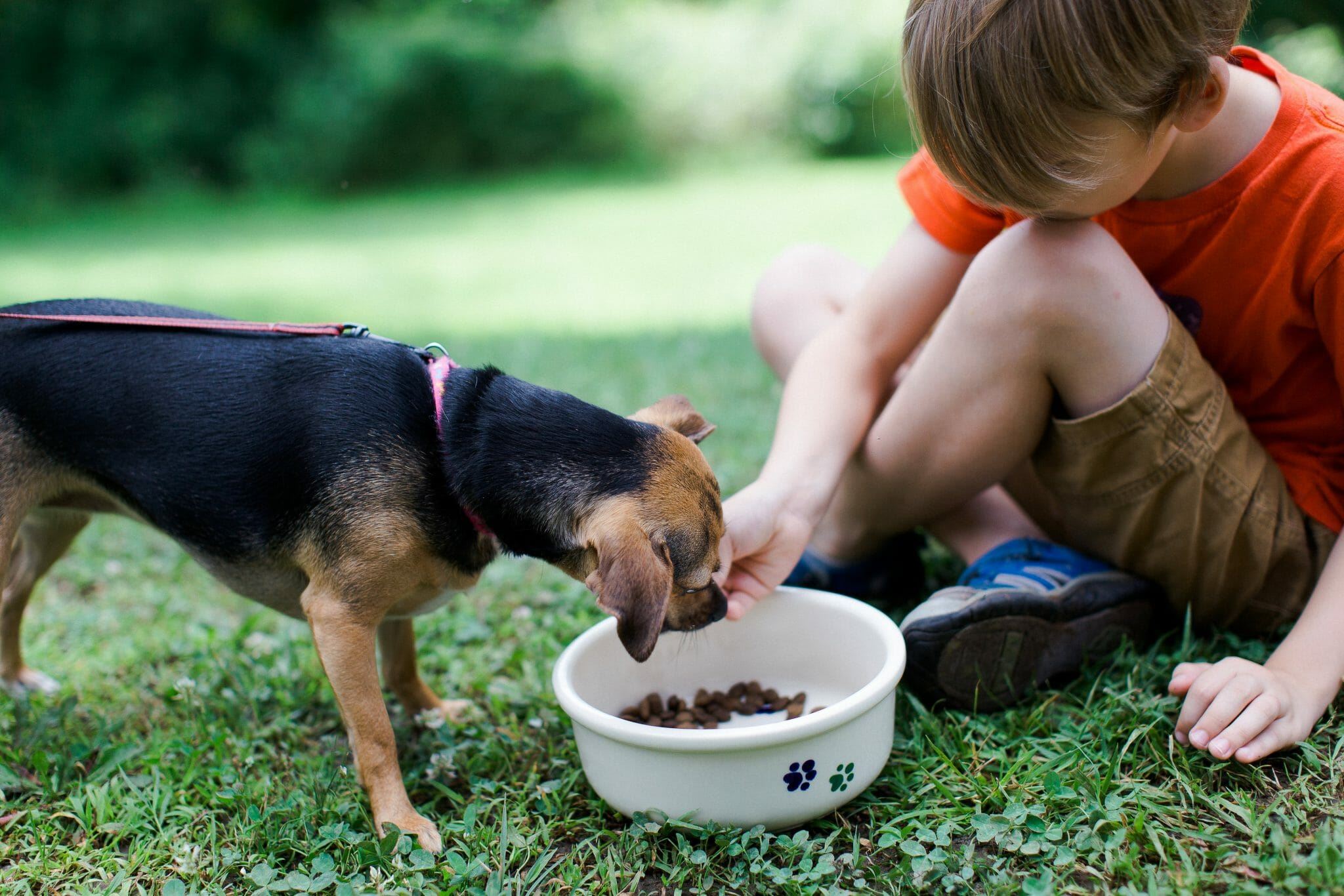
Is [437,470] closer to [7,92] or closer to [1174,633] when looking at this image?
[1174,633]

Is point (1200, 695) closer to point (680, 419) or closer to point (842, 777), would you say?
point (842, 777)

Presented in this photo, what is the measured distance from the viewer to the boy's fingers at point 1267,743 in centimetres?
213

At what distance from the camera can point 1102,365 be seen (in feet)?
7.83

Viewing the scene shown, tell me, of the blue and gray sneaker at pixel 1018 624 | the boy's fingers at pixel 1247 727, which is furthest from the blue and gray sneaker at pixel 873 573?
the boy's fingers at pixel 1247 727

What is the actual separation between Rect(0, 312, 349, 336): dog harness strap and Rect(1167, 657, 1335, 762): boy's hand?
2.11 meters

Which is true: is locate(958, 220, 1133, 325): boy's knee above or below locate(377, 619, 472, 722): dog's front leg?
above

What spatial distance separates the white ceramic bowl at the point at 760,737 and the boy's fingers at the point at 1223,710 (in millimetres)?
589

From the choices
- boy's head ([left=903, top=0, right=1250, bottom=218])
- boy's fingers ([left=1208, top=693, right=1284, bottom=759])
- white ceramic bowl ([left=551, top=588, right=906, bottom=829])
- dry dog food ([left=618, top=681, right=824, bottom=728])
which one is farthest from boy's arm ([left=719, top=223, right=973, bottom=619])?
boy's fingers ([left=1208, top=693, right=1284, bottom=759])

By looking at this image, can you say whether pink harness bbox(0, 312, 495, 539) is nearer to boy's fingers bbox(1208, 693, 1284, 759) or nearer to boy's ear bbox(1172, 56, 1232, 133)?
boy's ear bbox(1172, 56, 1232, 133)

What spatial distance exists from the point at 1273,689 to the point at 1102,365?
740mm

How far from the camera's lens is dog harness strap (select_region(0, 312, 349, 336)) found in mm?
2639

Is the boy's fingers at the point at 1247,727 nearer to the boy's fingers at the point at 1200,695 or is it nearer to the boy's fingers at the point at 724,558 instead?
the boy's fingers at the point at 1200,695

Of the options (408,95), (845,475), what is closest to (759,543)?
(845,475)

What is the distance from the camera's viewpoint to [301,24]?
72.7 feet
